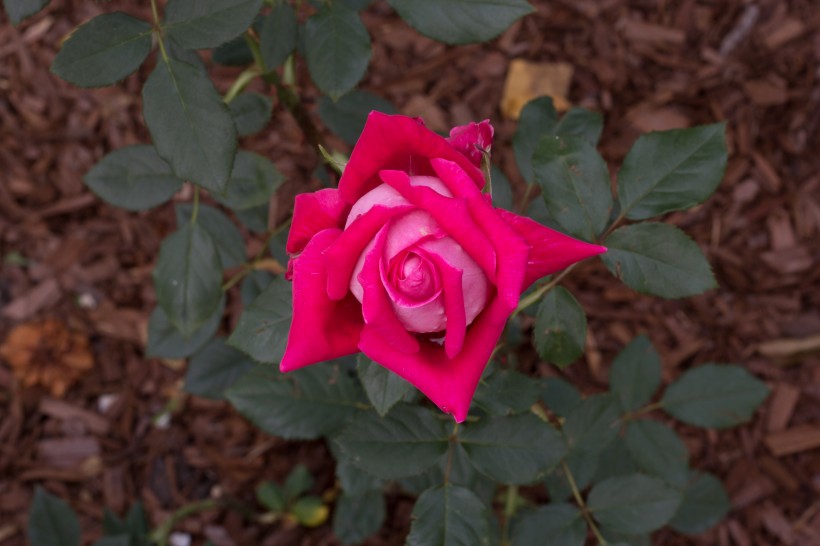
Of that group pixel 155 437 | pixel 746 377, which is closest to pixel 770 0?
pixel 746 377

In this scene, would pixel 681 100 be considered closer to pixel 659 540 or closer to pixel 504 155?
pixel 504 155

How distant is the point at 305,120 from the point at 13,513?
5.56 ft

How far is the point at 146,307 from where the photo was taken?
98.0 inches

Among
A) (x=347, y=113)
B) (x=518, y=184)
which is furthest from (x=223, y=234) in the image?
(x=518, y=184)

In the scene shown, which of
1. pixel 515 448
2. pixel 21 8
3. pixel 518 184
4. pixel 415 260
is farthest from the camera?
pixel 518 184

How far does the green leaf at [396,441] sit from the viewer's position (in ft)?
3.98

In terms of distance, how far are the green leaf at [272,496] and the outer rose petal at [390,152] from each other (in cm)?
154

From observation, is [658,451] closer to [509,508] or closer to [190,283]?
[509,508]

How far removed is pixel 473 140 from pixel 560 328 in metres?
0.40

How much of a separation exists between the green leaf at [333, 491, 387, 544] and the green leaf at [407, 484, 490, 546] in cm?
65

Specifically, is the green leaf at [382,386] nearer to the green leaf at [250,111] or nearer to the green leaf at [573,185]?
the green leaf at [573,185]

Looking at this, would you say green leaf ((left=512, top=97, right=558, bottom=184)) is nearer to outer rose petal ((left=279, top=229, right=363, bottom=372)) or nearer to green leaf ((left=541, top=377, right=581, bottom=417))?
green leaf ((left=541, top=377, right=581, bottom=417))

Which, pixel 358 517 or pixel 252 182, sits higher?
pixel 252 182

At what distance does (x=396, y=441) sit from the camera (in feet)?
4.08
